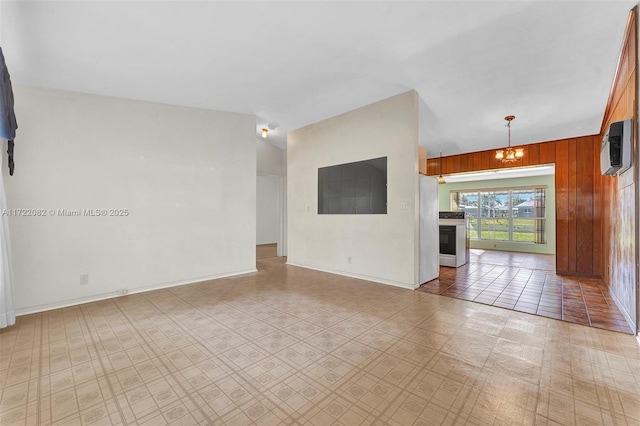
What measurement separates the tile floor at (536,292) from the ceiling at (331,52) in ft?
9.11

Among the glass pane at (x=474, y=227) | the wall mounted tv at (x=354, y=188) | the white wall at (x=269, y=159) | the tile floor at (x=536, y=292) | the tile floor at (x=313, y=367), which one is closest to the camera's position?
the tile floor at (x=313, y=367)

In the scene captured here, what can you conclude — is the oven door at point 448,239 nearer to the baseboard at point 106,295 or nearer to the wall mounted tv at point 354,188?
the wall mounted tv at point 354,188

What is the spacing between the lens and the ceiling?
239cm

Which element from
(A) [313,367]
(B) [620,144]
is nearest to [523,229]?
(B) [620,144]

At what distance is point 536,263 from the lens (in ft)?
21.4

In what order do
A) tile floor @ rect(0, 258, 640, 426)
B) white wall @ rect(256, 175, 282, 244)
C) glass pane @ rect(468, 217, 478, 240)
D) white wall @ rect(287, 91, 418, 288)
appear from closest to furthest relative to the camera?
tile floor @ rect(0, 258, 640, 426) < white wall @ rect(287, 91, 418, 288) < white wall @ rect(256, 175, 282, 244) < glass pane @ rect(468, 217, 478, 240)

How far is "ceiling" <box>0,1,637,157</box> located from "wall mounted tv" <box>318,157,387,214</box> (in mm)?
1125

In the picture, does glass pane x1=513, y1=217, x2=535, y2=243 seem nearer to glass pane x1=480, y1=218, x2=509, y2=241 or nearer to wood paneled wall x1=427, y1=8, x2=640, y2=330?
glass pane x1=480, y1=218, x2=509, y2=241

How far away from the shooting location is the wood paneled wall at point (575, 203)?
16.6ft

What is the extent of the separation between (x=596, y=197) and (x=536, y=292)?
2.61 m

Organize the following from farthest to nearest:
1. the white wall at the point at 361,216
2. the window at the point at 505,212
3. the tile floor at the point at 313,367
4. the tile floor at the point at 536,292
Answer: the window at the point at 505,212 < the white wall at the point at 361,216 < the tile floor at the point at 536,292 < the tile floor at the point at 313,367

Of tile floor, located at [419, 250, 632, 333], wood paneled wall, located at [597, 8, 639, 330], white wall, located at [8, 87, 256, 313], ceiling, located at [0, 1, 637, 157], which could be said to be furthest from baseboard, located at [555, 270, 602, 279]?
white wall, located at [8, 87, 256, 313]

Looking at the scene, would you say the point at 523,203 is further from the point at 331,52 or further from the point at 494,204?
the point at 331,52

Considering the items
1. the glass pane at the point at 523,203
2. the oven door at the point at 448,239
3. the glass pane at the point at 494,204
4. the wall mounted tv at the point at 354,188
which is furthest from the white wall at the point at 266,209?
the glass pane at the point at 523,203
